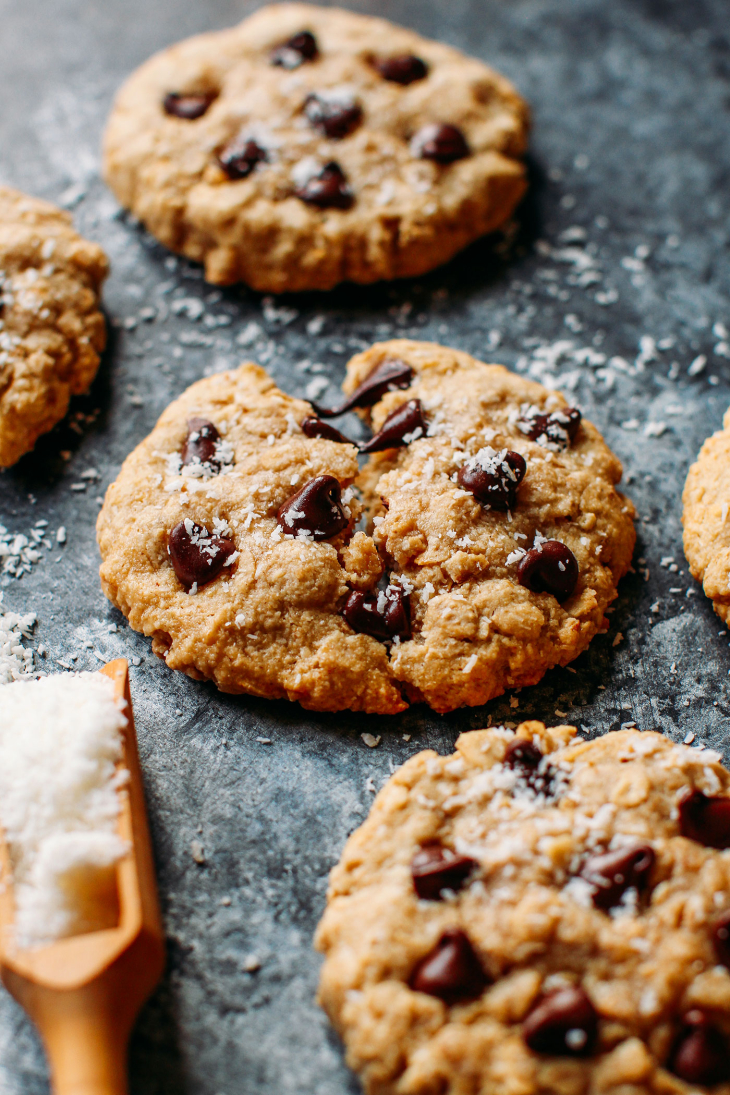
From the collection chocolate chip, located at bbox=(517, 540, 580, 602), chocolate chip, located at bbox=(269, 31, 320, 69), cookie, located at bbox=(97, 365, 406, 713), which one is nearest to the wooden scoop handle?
cookie, located at bbox=(97, 365, 406, 713)

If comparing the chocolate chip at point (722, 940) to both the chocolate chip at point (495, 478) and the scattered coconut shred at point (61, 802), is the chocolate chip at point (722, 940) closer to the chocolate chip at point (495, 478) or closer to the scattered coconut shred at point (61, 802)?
the chocolate chip at point (495, 478)

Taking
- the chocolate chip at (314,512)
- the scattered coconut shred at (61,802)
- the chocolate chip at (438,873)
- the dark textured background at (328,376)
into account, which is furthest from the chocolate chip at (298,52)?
the chocolate chip at (438,873)

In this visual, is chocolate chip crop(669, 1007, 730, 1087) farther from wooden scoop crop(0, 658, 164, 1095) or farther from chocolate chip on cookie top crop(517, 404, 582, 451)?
chocolate chip on cookie top crop(517, 404, 582, 451)

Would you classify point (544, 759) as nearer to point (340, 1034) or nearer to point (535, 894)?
point (535, 894)

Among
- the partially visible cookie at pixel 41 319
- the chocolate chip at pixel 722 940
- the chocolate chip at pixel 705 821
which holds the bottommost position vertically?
the chocolate chip at pixel 722 940

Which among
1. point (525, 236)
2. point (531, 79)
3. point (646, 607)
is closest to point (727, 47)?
point (531, 79)

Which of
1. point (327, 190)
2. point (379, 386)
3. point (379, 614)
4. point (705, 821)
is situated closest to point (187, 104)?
point (327, 190)
